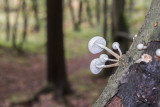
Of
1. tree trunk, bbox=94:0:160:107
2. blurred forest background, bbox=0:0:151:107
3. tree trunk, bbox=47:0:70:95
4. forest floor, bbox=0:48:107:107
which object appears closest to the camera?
tree trunk, bbox=94:0:160:107

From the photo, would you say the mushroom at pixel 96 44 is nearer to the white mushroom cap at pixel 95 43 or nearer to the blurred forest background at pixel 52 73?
the white mushroom cap at pixel 95 43

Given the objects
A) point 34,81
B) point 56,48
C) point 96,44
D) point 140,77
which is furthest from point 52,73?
point 140,77

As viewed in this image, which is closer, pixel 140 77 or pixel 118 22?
pixel 140 77

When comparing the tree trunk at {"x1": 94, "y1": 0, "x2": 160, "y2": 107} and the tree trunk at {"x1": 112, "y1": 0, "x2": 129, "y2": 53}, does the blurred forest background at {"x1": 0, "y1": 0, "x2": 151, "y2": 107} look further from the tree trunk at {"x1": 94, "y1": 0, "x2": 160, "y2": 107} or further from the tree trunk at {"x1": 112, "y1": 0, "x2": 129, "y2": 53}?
the tree trunk at {"x1": 94, "y1": 0, "x2": 160, "y2": 107}

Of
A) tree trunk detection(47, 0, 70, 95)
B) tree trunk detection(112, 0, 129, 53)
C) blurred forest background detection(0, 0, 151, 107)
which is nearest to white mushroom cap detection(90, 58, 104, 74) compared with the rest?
blurred forest background detection(0, 0, 151, 107)

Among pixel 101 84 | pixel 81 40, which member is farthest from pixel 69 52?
pixel 101 84

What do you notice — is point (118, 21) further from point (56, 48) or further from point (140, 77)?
point (140, 77)
